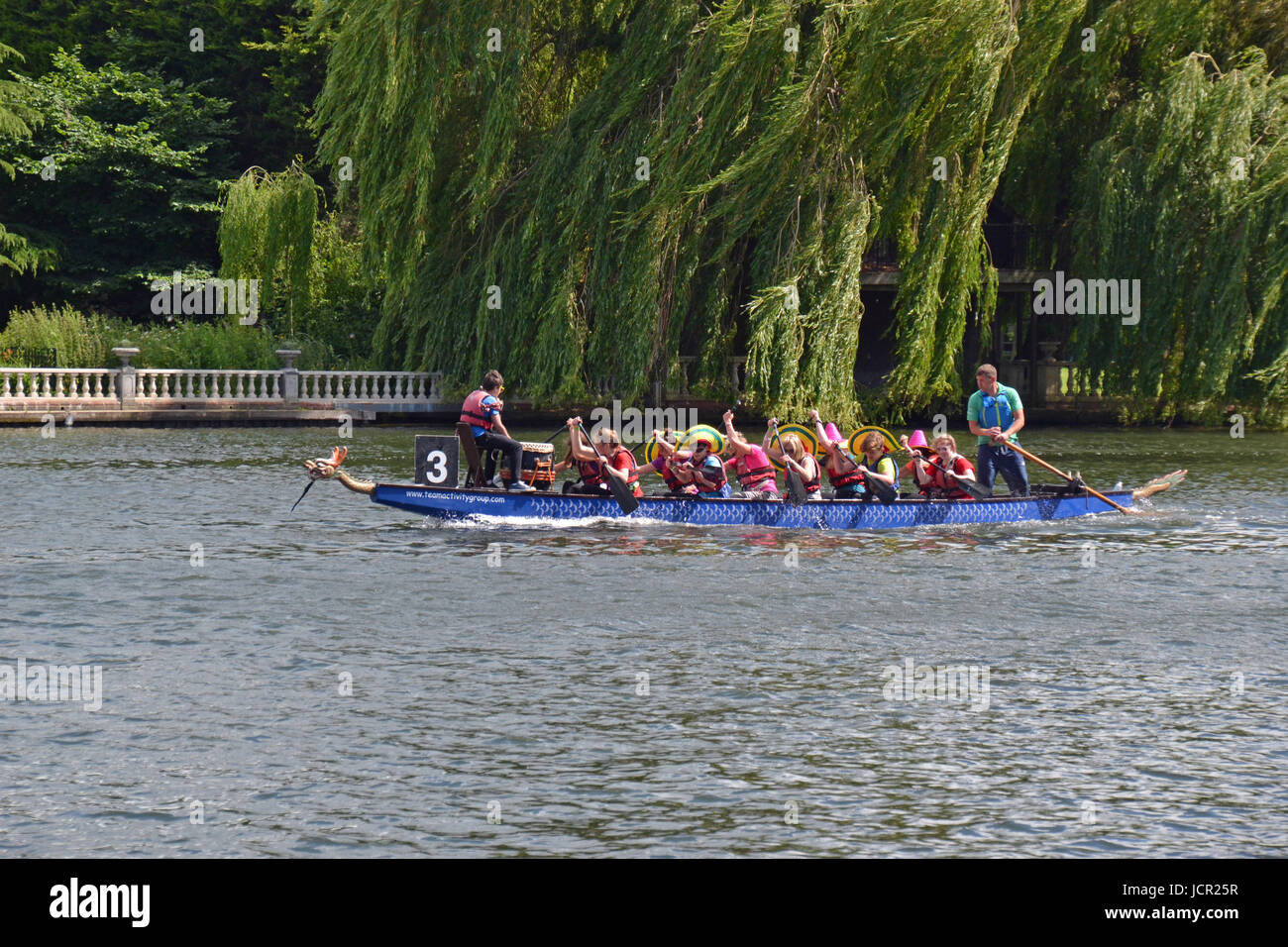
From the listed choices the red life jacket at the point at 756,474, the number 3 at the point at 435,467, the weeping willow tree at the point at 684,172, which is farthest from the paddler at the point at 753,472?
the weeping willow tree at the point at 684,172

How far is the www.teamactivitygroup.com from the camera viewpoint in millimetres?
11211

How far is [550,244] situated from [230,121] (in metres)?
19.0

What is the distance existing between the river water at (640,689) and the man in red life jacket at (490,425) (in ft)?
3.03

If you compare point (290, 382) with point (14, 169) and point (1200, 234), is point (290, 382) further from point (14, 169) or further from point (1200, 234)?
point (1200, 234)

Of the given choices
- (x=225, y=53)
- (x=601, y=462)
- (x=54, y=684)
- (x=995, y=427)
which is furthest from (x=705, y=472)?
(x=225, y=53)

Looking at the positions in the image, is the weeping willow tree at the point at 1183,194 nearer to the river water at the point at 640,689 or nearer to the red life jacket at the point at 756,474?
the river water at the point at 640,689

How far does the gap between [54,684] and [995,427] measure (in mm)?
13251

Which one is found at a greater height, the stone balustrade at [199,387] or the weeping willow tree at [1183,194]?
the weeping willow tree at [1183,194]

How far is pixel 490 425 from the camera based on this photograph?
2127 centimetres

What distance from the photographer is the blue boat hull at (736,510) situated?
66.3ft

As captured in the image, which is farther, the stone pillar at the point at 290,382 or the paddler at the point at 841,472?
the stone pillar at the point at 290,382

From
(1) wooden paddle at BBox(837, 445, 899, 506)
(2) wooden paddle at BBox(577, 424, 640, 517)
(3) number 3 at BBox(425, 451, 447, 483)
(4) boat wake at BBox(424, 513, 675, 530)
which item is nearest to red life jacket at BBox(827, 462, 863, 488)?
(1) wooden paddle at BBox(837, 445, 899, 506)
